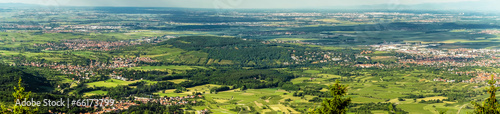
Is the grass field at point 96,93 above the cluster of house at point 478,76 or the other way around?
above

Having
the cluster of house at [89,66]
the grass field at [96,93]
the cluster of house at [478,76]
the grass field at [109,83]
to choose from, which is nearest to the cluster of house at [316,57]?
the cluster of house at [478,76]

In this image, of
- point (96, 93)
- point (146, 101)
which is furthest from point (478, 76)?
point (96, 93)

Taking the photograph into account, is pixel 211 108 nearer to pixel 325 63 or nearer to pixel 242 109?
pixel 242 109

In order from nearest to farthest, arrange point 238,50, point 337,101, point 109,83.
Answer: point 337,101 → point 109,83 → point 238,50

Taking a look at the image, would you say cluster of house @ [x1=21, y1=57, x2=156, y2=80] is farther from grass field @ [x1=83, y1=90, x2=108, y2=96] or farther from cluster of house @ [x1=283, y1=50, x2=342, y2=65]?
cluster of house @ [x1=283, y1=50, x2=342, y2=65]

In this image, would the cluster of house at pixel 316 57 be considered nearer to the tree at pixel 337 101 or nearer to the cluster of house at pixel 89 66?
the cluster of house at pixel 89 66

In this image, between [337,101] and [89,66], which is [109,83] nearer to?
[89,66]

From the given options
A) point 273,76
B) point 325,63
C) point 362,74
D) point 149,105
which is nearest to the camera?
point 149,105

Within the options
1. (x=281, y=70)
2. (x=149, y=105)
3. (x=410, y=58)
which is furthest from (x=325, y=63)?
(x=149, y=105)
